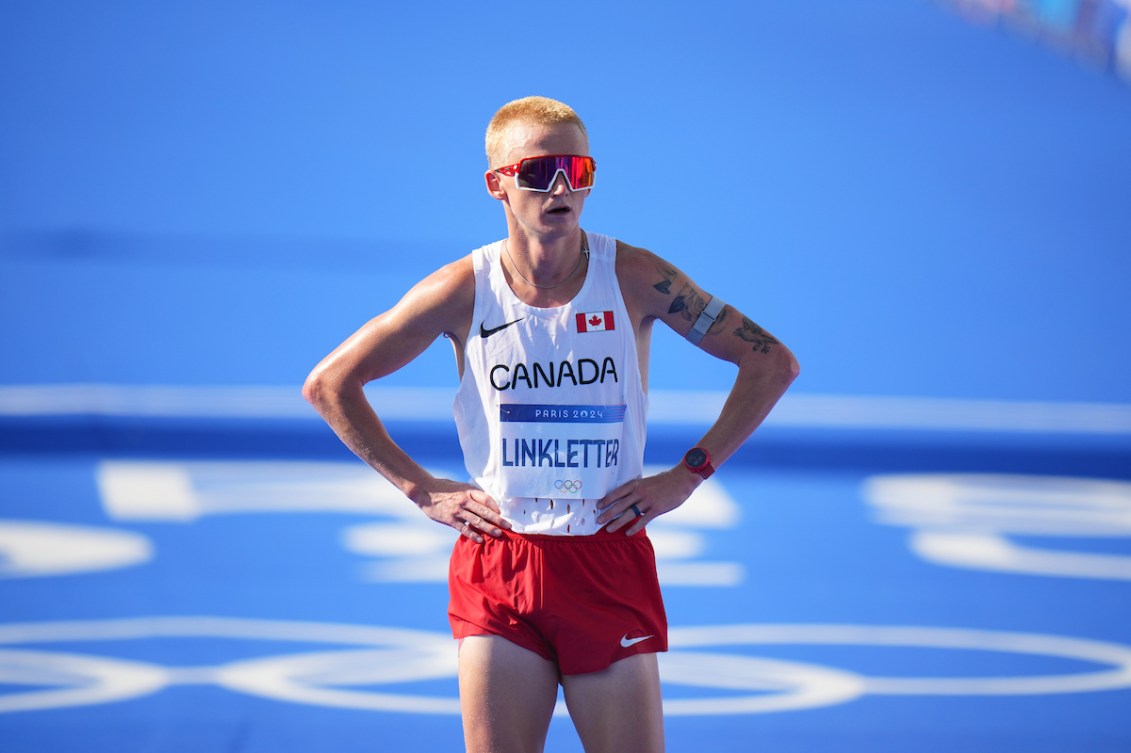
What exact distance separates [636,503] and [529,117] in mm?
837

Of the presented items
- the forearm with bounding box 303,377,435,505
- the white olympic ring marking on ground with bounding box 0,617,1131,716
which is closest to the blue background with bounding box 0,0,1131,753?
the white olympic ring marking on ground with bounding box 0,617,1131,716

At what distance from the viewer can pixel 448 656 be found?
529cm

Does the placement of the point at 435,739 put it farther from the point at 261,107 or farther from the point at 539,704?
the point at 261,107

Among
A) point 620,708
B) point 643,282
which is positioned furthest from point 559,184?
point 620,708

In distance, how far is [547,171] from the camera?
9.51 feet

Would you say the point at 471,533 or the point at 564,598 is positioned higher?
the point at 471,533

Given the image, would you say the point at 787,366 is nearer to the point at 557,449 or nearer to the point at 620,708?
the point at 557,449

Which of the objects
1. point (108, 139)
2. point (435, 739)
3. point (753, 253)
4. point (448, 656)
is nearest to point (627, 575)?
point (435, 739)

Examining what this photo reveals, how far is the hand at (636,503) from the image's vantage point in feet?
9.81

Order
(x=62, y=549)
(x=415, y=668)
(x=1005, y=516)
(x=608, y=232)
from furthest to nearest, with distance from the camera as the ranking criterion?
(x=608, y=232) → (x=1005, y=516) → (x=62, y=549) → (x=415, y=668)

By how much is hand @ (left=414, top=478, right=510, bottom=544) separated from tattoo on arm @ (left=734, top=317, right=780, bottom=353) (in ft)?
2.15

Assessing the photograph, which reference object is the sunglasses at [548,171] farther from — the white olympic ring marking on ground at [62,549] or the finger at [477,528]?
the white olympic ring marking on ground at [62,549]

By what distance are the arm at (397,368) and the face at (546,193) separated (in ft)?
0.63

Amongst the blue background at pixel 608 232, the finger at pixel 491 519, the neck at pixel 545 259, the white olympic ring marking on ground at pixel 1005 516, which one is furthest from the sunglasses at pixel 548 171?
the white olympic ring marking on ground at pixel 1005 516
